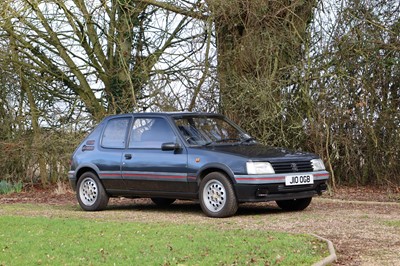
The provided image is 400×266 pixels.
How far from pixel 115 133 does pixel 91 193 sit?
1.18m

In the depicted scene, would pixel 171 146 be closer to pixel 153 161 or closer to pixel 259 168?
pixel 153 161

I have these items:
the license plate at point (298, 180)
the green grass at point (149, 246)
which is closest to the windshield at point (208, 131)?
the license plate at point (298, 180)

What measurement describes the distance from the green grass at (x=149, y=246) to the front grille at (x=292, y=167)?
2021 mm

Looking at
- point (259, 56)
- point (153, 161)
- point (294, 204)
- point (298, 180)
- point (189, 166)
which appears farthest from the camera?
point (259, 56)

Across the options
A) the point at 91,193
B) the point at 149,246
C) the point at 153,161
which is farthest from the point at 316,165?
the point at 149,246

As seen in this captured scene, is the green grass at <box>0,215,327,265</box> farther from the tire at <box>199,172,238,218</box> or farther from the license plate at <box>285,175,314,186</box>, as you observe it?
the license plate at <box>285,175,314,186</box>

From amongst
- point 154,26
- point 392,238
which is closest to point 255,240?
point 392,238

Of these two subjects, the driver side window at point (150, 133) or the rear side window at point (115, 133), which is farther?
the rear side window at point (115, 133)

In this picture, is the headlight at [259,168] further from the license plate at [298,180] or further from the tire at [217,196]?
the tire at [217,196]

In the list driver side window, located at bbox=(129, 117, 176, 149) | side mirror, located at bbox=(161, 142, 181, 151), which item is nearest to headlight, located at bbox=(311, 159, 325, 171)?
side mirror, located at bbox=(161, 142, 181, 151)

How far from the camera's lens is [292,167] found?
13.2m

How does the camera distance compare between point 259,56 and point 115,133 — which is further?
point 259,56

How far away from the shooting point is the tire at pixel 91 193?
14805mm

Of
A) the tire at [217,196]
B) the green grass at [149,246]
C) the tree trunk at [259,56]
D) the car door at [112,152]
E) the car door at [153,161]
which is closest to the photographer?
the green grass at [149,246]
